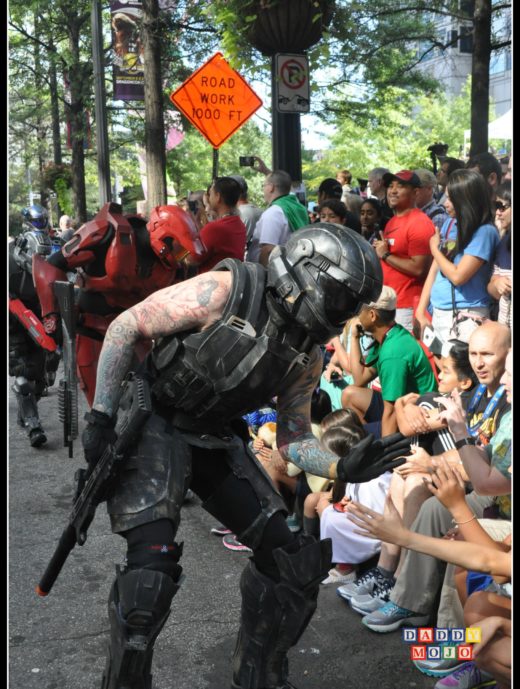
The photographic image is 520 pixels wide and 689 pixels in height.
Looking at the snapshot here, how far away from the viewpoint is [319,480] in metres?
5.10

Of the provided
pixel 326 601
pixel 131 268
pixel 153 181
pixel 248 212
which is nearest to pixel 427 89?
pixel 153 181

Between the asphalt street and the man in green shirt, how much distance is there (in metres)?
1.20

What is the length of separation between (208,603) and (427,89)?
1620 cm

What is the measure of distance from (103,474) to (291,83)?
487 cm

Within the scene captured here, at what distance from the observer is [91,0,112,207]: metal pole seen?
52.9 ft

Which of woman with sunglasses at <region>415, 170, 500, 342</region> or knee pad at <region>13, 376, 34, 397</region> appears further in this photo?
knee pad at <region>13, 376, 34, 397</region>

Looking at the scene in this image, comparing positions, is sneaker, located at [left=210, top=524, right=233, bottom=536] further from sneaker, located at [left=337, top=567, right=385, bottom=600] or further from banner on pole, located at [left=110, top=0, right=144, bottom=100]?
banner on pole, located at [left=110, top=0, right=144, bottom=100]

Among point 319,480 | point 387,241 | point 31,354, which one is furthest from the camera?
point 31,354

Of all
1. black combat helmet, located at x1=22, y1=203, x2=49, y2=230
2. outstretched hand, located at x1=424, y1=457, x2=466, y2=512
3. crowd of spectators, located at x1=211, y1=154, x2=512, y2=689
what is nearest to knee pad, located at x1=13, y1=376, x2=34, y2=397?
black combat helmet, located at x1=22, y1=203, x2=49, y2=230

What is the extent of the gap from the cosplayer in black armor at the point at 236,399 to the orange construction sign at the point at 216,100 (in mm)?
5850

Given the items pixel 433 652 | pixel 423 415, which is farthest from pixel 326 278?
pixel 433 652

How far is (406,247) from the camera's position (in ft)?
21.2

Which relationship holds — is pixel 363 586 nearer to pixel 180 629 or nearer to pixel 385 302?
pixel 180 629

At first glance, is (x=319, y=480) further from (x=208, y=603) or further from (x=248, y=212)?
(x=248, y=212)
